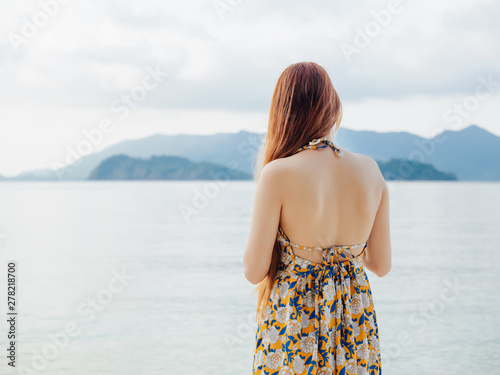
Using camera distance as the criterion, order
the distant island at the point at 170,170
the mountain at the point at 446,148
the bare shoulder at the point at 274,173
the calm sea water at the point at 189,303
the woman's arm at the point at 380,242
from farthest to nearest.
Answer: the distant island at the point at 170,170
the mountain at the point at 446,148
the calm sea water at the point at 189,303
the woman's arm at the point at 380,242
the bare shoulder at the point at 274,173

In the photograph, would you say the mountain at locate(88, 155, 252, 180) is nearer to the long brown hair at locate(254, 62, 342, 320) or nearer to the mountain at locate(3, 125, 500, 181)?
the mountain at locate(3, 125, 500, 181)

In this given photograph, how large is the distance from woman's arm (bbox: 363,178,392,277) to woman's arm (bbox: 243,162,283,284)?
33cm

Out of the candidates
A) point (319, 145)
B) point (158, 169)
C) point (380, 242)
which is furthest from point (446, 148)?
point (319, 145)

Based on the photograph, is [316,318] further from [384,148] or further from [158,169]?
[158,169]

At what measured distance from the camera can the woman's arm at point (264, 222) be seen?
1.52 meters

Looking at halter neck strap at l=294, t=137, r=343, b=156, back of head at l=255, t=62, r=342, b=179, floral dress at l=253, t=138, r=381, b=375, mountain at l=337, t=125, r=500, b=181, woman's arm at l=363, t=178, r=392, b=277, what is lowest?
floral dress at l=253, t=138, r=381, b=375

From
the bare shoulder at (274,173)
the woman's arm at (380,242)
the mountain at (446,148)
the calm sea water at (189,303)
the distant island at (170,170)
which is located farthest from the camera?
the distant island at (170,170)

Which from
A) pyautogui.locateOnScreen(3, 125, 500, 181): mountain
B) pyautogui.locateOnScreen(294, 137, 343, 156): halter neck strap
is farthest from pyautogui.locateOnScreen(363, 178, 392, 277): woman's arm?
pyautogui.locateOnScreen(3, 125, 500, 181): mountain

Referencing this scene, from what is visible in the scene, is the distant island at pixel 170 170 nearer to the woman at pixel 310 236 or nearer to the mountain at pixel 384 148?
the mountain at pixel 384 148

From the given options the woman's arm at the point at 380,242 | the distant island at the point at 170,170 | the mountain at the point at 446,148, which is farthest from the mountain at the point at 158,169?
the woman's arm at the point at 380,242

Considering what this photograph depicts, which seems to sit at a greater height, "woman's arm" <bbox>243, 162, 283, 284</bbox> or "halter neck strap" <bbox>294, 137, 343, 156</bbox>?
"halter neck strap" <bbox>294, 137, 343, 156</bbox>

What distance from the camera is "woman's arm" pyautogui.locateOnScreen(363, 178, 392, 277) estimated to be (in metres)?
1.69

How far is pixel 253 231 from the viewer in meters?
1.56

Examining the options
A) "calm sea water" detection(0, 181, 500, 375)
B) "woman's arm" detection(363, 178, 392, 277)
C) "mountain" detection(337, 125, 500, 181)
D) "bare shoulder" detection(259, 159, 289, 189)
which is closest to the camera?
"bare shoulder" detection(259, 159, 289, 189)
